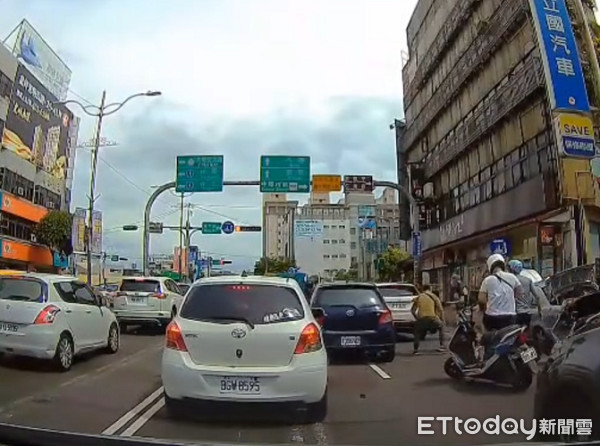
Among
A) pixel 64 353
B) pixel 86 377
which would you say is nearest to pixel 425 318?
pixel 86 377

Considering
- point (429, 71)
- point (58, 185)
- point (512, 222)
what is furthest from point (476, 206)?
point (58, 185)

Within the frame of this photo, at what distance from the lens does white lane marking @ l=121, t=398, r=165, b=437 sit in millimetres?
4978

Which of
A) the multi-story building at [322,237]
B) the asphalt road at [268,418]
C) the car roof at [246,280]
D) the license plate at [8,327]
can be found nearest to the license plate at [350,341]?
the asphalt road at [268,418]

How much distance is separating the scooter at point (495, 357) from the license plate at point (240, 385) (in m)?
2.32

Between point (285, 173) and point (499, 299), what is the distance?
19584 millimetres

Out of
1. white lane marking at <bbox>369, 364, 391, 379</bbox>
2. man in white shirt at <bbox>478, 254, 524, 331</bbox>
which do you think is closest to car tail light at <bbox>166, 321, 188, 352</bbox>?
white lane marking at <bbox>369, 364, 391, 379</bbox>

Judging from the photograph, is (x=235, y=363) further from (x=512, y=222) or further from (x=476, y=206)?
(x=476, y=206)

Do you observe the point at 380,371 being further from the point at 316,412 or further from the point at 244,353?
the point at 244,353

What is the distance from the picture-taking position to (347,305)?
11578mm

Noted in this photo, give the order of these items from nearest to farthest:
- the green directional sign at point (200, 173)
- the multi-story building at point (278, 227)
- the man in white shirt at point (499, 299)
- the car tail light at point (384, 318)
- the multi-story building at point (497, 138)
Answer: the man in white shirt at point (499, 299), the car tail light at point (384, 318), the multi-story building at point (497, 138), the green directional sign at point (200, 173), the multi-story building at point (278, 227)

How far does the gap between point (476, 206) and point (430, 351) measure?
1941cm

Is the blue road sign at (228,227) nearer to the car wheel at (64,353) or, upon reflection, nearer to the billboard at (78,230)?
the billboard at (78,230)

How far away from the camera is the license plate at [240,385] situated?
227 inches

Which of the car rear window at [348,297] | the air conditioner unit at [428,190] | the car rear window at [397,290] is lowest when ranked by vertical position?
the car rear window at [348,297]
